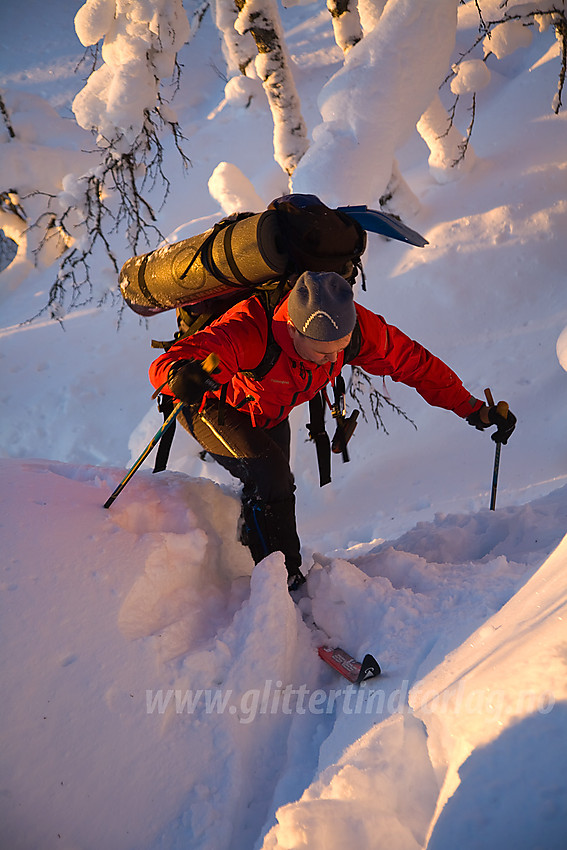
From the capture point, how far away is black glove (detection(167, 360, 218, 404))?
7.23 ft

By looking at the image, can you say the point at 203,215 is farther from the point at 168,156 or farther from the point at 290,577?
the point at 290,577

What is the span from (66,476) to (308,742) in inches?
67.3

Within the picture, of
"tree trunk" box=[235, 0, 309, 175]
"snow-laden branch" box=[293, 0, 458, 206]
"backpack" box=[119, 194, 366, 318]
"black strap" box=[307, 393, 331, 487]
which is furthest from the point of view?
"tree trunk" box=[235, 0, 309, 175]

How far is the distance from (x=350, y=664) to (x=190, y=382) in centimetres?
133

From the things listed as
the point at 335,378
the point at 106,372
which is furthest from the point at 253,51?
the point at 335,378

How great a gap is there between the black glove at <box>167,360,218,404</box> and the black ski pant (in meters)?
0.38

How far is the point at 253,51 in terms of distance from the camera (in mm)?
7883

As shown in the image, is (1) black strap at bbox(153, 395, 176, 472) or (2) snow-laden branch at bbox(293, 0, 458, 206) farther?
(2) snow-laden branch at bbox(293, 0, 458, 206)

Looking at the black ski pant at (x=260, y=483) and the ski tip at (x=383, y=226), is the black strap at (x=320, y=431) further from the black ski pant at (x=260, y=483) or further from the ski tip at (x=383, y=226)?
the ski tip at (x=383, y=226)

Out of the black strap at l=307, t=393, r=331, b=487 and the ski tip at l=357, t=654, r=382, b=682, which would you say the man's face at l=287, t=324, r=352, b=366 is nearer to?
the black strap at l=307, t=393, r=331, b=487

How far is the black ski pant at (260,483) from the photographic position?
266 centimetres

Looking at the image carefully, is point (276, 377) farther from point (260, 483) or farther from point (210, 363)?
point (260, 483)

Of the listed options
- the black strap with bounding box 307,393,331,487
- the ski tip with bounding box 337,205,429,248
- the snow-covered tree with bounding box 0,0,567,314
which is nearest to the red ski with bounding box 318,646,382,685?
the black strap with bounding box 307,393,331,487

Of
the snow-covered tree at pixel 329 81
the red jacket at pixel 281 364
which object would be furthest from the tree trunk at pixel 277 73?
the red jacket at pixel 281 364
